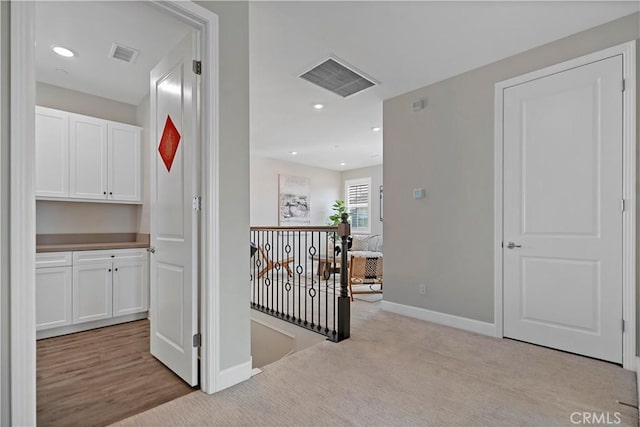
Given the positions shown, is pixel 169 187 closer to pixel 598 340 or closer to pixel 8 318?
pixel 8 318

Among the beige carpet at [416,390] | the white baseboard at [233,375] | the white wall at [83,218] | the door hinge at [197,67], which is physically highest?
the door hinge at [197,67]

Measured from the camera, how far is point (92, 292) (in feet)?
10.4

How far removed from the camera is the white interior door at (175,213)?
2016 mm

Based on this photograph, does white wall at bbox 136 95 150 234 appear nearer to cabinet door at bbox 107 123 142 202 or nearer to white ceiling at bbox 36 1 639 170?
cabinet door at bbox 107 123 142 202

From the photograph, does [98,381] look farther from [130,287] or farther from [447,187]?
[447,187]

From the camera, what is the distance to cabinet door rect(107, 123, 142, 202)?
3535 mm

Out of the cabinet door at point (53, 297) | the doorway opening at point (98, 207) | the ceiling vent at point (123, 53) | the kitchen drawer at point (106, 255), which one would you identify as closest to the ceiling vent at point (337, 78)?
the doorway opening at point (98, 207)

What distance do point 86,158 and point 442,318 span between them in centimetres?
419

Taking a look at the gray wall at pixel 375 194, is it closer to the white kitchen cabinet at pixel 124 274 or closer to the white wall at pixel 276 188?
the white wall at pixel 276 188

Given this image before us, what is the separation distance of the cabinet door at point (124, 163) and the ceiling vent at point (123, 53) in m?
0.95

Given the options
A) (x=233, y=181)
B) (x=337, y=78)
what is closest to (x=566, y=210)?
(x=337, y=78)

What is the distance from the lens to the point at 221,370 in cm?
197

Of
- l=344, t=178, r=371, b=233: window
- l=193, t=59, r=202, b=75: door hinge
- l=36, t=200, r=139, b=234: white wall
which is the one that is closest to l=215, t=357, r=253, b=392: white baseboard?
l=193, t=59, r=202, b=75: door hinge

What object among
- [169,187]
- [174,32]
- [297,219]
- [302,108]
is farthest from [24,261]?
[297,219]
